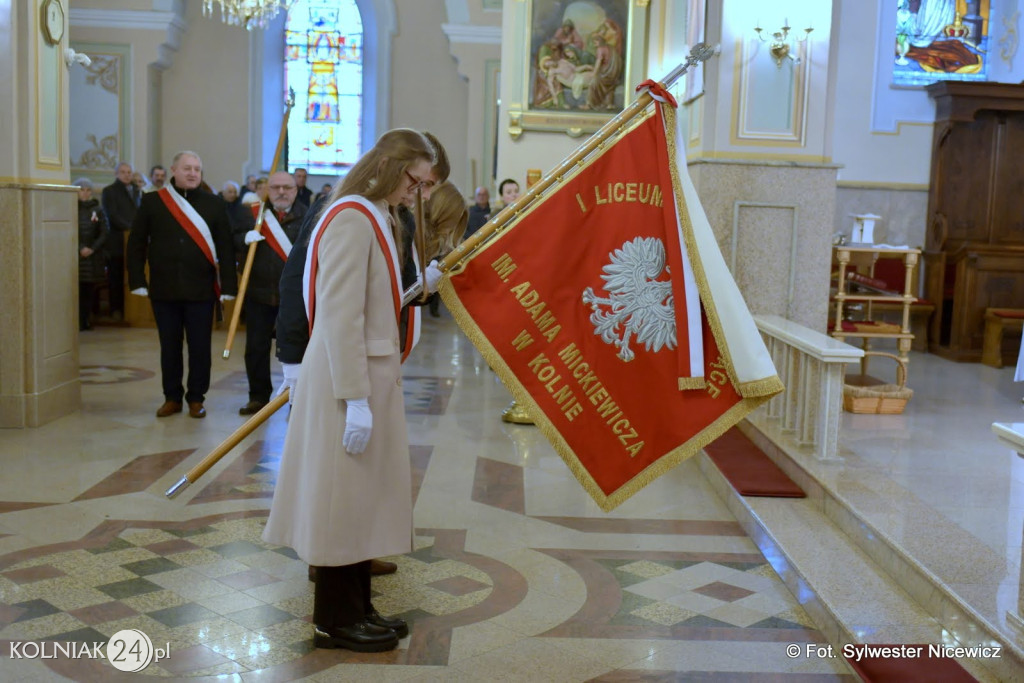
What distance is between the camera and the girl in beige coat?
3.09 metres

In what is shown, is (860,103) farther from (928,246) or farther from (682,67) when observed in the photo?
(682,67)

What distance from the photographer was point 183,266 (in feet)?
22.2

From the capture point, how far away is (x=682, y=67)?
3480 mm

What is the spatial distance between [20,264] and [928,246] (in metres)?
9.09

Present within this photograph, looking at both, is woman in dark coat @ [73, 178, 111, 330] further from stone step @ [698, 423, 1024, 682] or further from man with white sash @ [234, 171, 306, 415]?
stone step @ [698, 423, 1024, 682]

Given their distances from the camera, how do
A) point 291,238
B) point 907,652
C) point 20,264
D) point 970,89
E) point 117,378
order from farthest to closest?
1. point 970,89
2. point 117,378
3. point 291,238
4. point 20,264
5. point 907,652

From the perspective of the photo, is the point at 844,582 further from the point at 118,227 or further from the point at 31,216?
the point at 118,227

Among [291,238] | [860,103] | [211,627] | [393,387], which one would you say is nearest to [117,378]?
[291,238]

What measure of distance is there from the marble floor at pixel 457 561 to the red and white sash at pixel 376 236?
1077 millimetres

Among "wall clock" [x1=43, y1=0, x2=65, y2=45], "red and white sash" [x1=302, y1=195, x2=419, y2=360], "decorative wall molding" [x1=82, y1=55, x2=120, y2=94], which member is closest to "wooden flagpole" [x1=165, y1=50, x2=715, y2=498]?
"red and white sash" [x1=302, y1=195, x2=419, y2=360]

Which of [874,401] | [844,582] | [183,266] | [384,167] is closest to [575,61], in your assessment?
[874,401]

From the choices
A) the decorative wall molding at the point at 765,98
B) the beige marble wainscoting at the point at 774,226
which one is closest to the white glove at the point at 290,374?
the beige marble wainscoting at the point at 774,226

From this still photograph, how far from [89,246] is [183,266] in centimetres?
480

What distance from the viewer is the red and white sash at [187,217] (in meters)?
6.78
